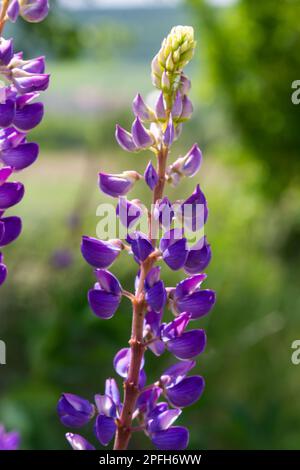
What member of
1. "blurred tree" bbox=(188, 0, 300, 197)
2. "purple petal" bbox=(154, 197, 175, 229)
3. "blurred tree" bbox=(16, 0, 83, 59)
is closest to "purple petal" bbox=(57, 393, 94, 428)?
"purple petal" bbox=(154, 197, 175, 229)

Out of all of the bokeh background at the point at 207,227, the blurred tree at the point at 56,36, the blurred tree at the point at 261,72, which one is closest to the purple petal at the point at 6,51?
the bokeh background at the point at 207,227

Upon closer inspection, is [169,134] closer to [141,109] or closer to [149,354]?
[141,109]

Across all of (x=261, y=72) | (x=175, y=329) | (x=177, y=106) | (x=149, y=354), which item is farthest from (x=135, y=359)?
(x=261, y=72)

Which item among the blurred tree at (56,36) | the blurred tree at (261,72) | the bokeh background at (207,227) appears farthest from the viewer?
the blurred tree at (261,72)

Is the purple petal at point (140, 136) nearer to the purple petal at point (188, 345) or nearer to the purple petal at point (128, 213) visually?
the purple petal at point (128, 213)
